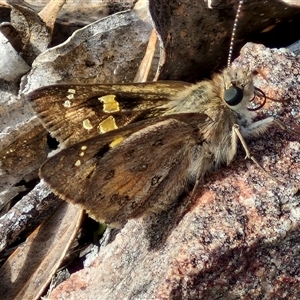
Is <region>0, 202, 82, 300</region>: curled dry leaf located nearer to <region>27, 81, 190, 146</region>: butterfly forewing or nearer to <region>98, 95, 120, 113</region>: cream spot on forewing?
<region>27, 81, 190, 146</region>: butterfly forewing

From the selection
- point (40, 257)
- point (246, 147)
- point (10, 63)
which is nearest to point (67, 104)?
point (246, 147)

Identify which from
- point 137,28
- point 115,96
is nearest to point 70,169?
point 115,96

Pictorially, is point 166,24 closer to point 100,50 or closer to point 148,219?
point 100,50

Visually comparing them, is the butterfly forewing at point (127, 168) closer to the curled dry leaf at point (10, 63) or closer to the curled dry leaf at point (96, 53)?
the curled dry leaf at point (96, 53)

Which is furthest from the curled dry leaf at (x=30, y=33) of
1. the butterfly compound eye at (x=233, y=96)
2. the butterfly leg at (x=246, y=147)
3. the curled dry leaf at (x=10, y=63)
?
the butterfly leg at (x=246, y=147)

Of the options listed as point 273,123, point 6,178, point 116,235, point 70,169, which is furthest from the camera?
point 6,178
